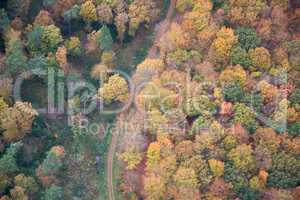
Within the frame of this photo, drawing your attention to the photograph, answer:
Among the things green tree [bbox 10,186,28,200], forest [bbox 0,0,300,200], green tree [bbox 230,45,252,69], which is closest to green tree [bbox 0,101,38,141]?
forest [bbox 0,0,300,200]

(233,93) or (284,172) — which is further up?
(233,93)

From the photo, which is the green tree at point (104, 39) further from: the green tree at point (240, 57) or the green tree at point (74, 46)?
the green tree at point (240, 57)

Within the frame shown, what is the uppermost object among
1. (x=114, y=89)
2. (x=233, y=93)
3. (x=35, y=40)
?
(x=35, y=40)

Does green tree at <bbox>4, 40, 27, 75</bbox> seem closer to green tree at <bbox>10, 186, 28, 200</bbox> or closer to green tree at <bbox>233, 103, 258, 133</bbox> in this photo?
green tree at <bbox>10, 186, 28, 200</bbox>

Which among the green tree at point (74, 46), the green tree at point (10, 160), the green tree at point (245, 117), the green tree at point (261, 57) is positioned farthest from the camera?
the green tree at point (74, 46)

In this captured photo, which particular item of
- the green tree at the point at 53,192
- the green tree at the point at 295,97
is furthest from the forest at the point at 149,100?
the green tree at the point at 295,97

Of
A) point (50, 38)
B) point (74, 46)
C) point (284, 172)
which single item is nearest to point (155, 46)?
point (74, 46)

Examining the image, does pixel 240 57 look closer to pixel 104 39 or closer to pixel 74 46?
pixel 104 39
